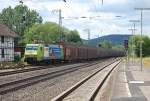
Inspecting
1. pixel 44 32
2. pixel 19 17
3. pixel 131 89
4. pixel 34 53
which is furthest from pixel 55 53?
pixel 19 17

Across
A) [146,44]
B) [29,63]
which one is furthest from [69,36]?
[29,63]

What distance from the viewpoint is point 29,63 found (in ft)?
204

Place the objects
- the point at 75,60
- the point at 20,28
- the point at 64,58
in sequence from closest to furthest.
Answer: the point at 64,58
the point at 75,60
the point at 20,28

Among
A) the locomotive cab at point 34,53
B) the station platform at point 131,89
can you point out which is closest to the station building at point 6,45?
the locomotive cab at point 34,53

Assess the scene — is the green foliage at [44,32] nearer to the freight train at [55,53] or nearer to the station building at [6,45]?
the freight train at [55,53]

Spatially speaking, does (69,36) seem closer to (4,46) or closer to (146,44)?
(146,44)

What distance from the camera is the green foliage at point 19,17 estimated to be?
163250 mm

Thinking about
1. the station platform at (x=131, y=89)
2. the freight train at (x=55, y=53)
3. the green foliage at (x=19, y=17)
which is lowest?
the station platform at (x=131, y=89)

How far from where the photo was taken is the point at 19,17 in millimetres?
166750

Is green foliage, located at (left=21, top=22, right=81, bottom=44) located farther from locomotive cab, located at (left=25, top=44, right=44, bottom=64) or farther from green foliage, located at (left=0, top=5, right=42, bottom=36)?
locomotive cab, located at (left=25, top=44, right=44, bottom=64)

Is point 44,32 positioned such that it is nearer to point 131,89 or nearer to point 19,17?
point 19,17

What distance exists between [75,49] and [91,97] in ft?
197

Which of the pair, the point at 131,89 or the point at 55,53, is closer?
the point at 131,89

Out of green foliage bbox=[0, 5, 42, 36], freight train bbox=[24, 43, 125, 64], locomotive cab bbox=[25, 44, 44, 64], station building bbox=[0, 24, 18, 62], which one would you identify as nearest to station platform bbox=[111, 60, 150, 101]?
locomotive cab bbox=[25, 44, 44, 64]
